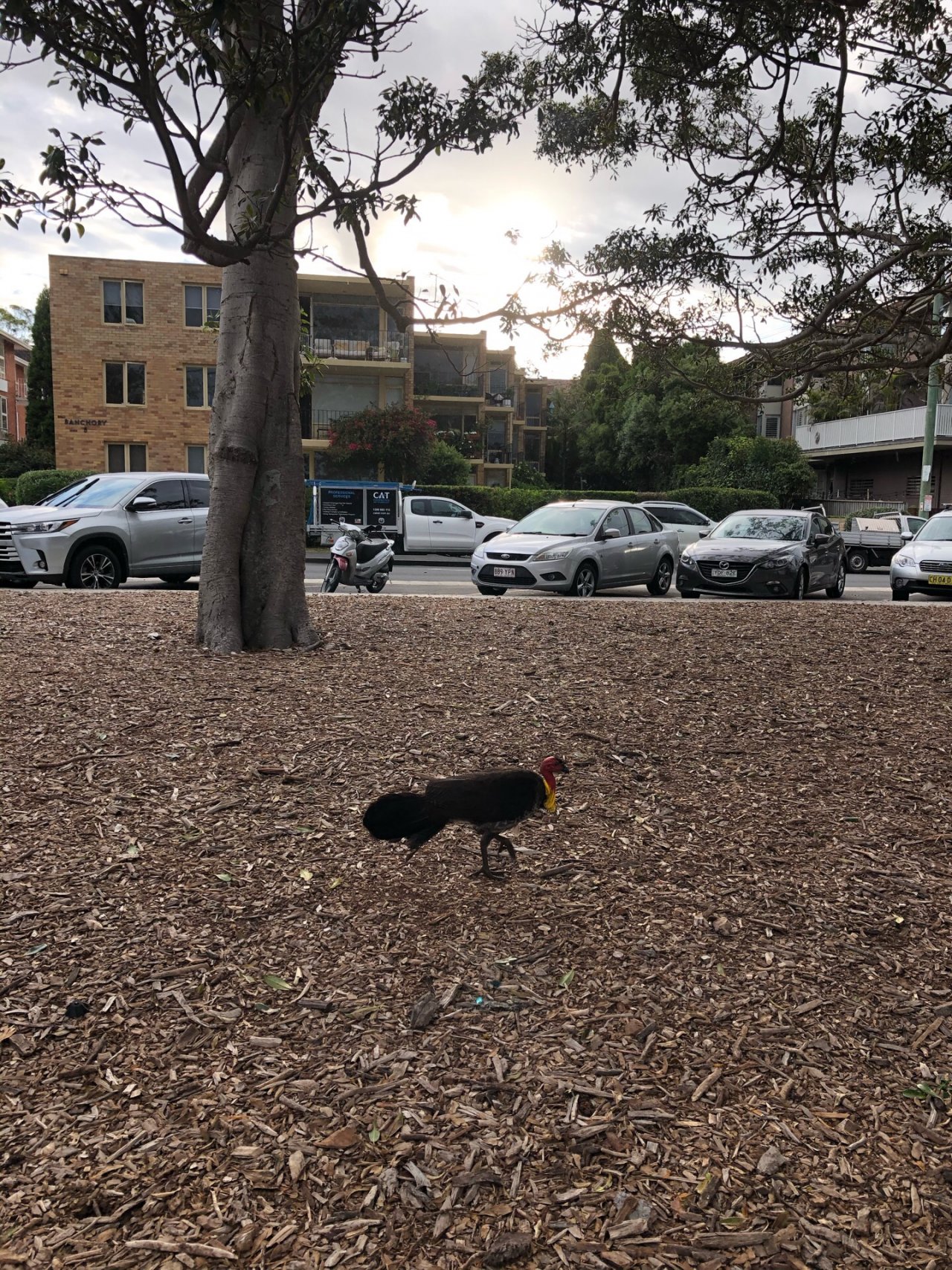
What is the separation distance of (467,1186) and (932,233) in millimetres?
8073

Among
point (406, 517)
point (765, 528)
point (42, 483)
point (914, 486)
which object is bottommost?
point (765, 528)

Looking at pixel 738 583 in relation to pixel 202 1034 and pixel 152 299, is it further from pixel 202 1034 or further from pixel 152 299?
pixel 152 299

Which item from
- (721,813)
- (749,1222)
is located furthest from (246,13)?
(749,1222)

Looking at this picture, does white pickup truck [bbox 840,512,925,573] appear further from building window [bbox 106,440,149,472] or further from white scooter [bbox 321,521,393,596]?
building window [bbox 106,440,149,472]

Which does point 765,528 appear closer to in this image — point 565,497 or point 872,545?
point 872,545

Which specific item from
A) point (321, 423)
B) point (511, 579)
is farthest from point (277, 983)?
point (321, 423)

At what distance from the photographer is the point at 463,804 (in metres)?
3.42

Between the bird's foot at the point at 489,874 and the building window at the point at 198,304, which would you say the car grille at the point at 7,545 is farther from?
the building window at the point at 198,304

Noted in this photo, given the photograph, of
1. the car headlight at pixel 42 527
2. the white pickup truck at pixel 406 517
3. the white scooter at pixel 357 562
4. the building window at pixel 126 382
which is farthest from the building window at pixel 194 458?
the car headlight at pixel 42 527

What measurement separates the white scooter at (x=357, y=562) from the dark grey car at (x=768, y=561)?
4391 millimetres

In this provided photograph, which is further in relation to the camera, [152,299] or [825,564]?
[152,299]

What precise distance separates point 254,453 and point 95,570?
22.2 ft

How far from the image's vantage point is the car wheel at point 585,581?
13.9m

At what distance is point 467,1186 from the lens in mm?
2266
